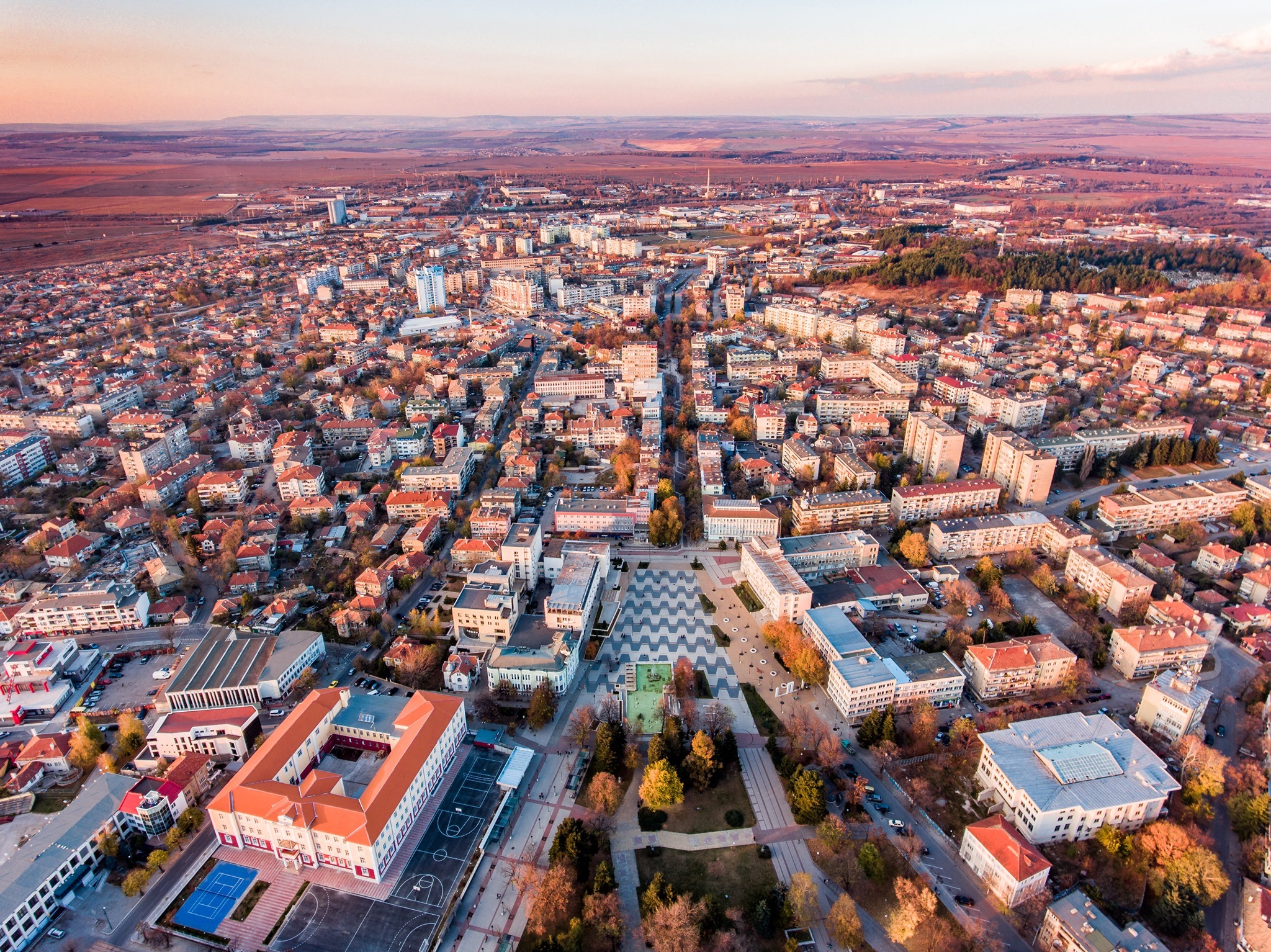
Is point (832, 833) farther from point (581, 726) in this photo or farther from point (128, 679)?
point (128, 679)

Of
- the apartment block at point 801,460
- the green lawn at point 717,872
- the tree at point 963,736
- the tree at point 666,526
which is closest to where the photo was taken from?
the green lawn at point 717,872

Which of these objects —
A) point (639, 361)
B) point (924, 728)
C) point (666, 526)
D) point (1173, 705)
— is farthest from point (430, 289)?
point (1173, 705)

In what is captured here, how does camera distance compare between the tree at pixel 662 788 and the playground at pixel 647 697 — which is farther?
the playground at pixel 647 697

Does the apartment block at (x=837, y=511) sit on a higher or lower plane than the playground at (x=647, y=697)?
higher

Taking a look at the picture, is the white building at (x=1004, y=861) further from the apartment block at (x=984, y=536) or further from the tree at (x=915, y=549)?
the apartment block at (x=984, y=536)

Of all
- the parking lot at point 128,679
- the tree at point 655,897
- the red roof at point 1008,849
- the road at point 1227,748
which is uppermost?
the red roof at point 1008,849

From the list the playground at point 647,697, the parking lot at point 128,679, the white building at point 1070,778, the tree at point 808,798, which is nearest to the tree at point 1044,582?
the white building at point 1070,778

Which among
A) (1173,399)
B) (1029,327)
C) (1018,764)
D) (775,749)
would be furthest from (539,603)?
(1029,327)
